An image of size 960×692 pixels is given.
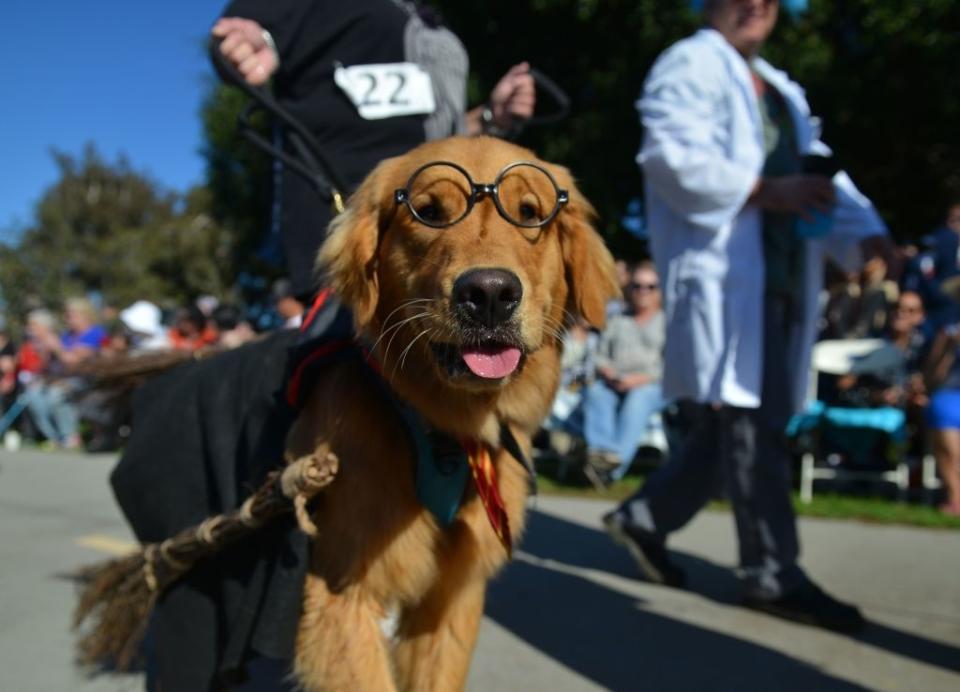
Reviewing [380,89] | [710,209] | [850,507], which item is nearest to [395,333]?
[380,89]

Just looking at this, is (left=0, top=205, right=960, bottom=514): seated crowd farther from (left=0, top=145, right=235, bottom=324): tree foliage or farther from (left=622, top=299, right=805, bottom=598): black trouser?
(left=0, top=145, right=235, bottom=324): tree foliage

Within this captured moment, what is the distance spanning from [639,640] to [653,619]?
0.24 meters

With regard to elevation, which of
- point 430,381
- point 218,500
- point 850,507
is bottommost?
point 850,507

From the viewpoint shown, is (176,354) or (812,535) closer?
(176,354)

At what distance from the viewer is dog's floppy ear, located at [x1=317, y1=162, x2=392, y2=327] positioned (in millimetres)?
2037

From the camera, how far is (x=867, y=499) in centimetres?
611

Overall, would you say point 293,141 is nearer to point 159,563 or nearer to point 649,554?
point 159,563

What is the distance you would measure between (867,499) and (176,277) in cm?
2858

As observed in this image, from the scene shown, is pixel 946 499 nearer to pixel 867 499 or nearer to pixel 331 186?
pixel 867 499

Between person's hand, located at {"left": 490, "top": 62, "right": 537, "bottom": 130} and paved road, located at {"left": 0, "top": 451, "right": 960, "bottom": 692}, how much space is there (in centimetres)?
191

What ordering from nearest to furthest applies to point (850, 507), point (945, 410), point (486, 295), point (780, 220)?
point (486, 295) < point (780, 220) < point (945, 410) < point (850, 507)

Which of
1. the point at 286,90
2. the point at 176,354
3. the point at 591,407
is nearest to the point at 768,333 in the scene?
the point at 286,90

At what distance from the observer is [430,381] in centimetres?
202

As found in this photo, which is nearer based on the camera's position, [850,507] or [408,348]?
[408,348]
